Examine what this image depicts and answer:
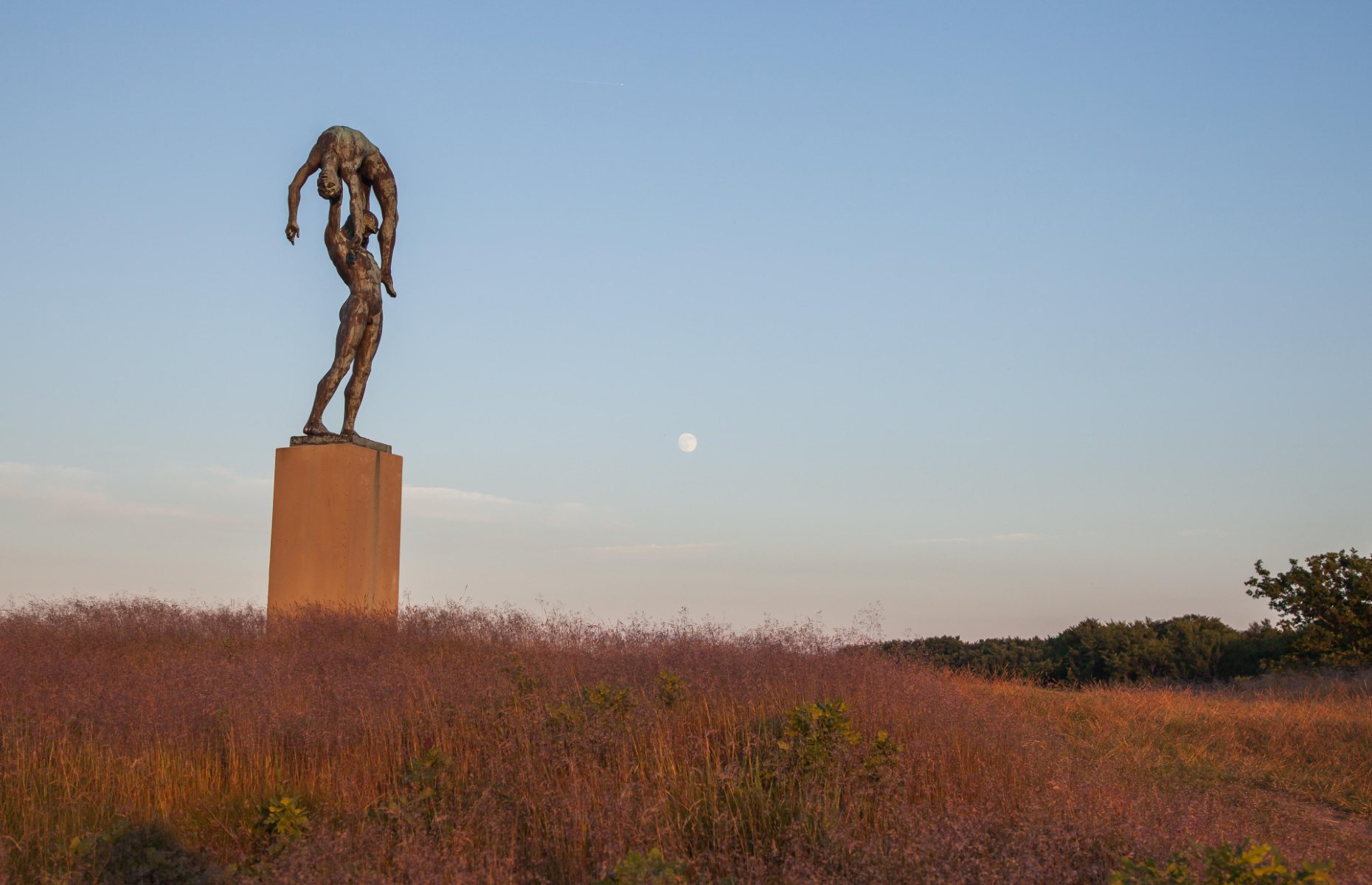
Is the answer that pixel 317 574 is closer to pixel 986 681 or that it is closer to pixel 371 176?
pixel 371 176

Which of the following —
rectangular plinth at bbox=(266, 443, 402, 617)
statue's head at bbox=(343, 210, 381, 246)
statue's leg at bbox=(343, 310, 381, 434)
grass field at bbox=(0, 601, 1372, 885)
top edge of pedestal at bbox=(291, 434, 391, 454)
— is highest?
statue's head at bbox=(343, 210, 381, 246)

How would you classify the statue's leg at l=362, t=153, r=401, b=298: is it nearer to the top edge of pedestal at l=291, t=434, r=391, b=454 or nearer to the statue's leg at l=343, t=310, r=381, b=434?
the statue's leg at l=343, t=310, r=381, b=434

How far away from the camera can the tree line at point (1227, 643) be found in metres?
14.8

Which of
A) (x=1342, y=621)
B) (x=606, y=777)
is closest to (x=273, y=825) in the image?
(x=606, y=777)

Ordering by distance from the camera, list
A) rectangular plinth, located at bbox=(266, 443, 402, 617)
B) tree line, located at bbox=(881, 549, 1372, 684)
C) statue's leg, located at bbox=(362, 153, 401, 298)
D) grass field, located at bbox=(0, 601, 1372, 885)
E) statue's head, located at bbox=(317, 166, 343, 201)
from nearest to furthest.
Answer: grass field, located at bbox=(0, 601, 1372, 885), rectangular plinth, located at bbox=(266, 443, 402, 617), statue's head, located at bbox=(317, 166, 343, 201), statue's leg, located at bbox=(362, 153, 401, 298), tree line, located at bbox=(881, 549, 1372, 684)

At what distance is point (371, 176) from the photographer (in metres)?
11.8

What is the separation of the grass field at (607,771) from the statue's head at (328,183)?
5166 mm

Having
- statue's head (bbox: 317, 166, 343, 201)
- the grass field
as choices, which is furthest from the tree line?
statue's head (bbox: 317, 166, 343, 201)

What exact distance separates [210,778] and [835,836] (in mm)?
3340

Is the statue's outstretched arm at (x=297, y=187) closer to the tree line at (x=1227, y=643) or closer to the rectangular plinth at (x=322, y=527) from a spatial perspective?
the rectangular plinth at (x=322, y=527)

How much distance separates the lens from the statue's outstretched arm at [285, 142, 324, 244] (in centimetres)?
1134

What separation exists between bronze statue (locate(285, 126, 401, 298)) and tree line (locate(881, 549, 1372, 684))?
8734 millimetres

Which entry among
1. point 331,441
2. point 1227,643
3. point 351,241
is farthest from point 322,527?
point 1227,643

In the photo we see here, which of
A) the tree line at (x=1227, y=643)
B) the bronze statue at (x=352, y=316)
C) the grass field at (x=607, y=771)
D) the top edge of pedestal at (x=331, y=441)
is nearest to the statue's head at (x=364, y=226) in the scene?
the bronze statue at (x=352, y=316)
